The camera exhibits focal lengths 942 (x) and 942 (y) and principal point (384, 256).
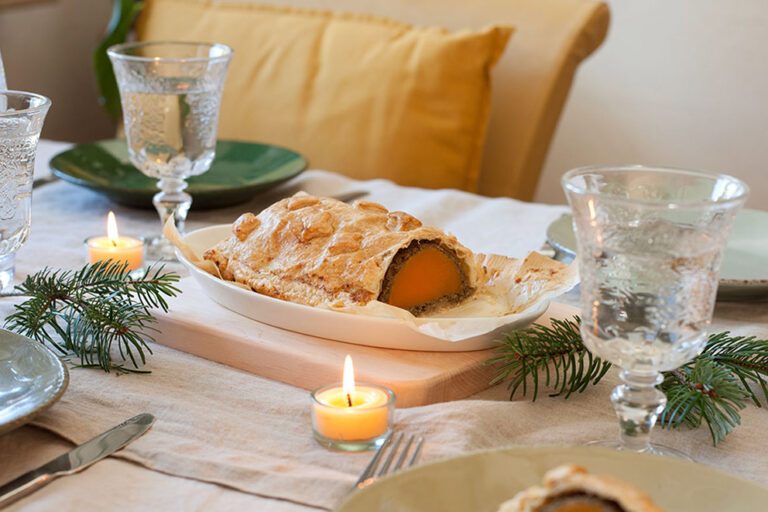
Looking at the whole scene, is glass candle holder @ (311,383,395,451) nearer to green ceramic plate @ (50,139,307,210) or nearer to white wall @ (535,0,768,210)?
green ceramic plate @ (50,139,307,210)

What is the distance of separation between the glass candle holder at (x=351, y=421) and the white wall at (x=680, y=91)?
2.47 m

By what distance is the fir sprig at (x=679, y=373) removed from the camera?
2.79ft

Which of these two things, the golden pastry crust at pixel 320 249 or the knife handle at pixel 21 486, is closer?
the knife handle at pixel 21 486

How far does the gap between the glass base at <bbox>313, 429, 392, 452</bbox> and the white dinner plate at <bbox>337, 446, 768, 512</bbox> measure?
0.49ft

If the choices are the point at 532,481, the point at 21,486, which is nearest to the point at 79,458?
the point at 21,486

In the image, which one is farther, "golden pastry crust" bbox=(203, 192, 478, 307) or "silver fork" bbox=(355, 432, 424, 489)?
"golden pastry crust" bbox=(203, 192, 478, 307)

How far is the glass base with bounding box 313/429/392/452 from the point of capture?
797 millimetres

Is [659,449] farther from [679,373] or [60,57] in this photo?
[60,57]

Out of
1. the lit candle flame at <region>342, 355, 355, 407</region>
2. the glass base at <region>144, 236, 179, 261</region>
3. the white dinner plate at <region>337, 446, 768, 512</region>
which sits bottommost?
the glass base at <region>144, 236, 179, 261</region>

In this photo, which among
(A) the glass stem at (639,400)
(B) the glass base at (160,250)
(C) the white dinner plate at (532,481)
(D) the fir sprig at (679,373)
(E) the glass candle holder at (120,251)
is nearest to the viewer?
(C) the white dinner plate at (532,481)

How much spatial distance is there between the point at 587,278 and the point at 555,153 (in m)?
2.65

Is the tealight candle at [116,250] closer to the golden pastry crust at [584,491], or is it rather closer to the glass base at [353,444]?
the glass base at [353,444]

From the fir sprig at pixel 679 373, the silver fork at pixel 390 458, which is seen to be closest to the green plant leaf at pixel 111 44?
the fir sprig at pixel 679 373

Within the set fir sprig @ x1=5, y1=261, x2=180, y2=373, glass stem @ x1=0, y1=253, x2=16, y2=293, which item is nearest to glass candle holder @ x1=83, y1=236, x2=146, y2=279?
glass stem @ x1=0, y1=253, x2=16, y2=293
